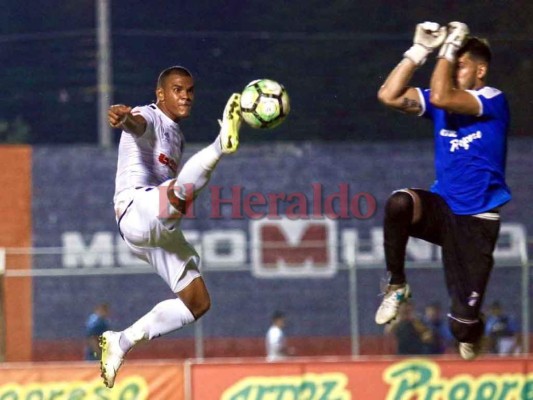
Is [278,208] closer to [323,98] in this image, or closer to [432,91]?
[323,98]

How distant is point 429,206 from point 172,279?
1848 mm

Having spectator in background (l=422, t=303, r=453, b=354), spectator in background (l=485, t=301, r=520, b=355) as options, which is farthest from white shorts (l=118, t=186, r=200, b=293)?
spectator in background (l=485, t=301, r=520, b=355)

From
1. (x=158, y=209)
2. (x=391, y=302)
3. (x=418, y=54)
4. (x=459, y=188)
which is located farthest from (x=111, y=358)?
(x=418, y=54)

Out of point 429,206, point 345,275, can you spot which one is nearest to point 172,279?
point 429,206

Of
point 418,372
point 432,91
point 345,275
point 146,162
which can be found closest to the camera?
point 432,91

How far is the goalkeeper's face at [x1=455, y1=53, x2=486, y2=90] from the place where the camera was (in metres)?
9.41

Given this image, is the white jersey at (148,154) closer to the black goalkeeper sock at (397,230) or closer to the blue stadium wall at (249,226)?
the black goalkeeper sock at (397,230)

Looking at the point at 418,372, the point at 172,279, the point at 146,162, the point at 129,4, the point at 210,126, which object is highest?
the point at 129,4

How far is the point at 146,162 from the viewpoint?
9891 millimetres

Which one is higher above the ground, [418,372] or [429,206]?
[429,206]

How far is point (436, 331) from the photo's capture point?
19.9 meters

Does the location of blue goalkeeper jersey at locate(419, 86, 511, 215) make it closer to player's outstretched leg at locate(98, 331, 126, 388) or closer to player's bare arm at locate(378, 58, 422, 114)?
player's bare arm at locate(378, 58, 422, 114)

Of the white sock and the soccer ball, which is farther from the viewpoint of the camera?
the white sock

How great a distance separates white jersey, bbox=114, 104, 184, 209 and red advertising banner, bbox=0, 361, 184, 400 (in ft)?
16.9
